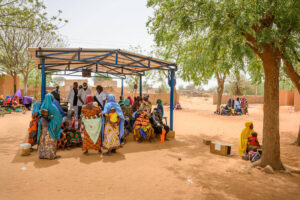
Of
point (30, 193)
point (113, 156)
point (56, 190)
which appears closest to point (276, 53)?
point (113, 156)

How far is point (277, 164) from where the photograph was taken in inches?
179

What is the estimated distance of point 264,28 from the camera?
4055 millimetres

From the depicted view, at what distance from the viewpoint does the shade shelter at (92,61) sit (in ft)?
21.0

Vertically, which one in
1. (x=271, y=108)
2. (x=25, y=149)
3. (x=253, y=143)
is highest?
(x=271, y=108)

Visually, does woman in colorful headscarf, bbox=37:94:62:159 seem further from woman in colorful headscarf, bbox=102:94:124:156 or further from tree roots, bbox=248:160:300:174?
tree roots, bbox=248:160:300:174

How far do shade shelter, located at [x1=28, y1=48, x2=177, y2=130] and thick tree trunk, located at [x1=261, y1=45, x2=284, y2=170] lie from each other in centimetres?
393

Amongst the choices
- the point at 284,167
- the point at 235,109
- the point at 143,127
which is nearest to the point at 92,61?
the point at 143,127

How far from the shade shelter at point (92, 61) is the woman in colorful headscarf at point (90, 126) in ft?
5.31

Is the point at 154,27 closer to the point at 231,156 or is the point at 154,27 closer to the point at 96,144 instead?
the point at 96,144

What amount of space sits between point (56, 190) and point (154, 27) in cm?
473

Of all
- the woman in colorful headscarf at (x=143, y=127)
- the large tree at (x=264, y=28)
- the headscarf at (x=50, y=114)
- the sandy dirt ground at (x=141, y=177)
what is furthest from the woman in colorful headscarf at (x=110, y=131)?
the large tree at (x=264, y=28)

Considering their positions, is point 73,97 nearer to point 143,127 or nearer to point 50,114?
point 50,114

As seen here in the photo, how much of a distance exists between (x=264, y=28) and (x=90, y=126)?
4743mm

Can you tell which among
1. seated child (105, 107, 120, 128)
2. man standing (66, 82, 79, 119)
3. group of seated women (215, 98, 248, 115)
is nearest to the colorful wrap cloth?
seated child (105, 107, 120, 128)
